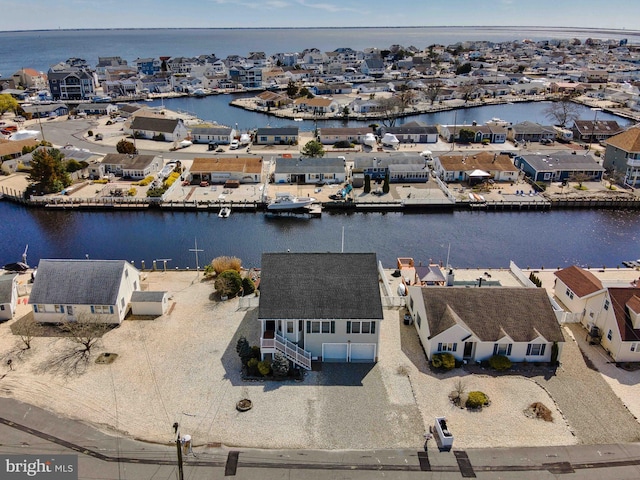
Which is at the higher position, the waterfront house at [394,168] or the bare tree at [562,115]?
the bare tree at [562,115]

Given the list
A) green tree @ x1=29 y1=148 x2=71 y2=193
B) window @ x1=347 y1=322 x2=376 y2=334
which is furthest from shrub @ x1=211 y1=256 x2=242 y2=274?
green tree @ x1=29 y1=148 x2=71 y2=193

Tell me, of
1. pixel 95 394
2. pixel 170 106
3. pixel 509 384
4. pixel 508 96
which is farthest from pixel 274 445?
pixel 508 96

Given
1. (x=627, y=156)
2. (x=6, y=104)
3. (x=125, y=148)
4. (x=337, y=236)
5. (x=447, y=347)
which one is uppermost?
(x=6, y=104)

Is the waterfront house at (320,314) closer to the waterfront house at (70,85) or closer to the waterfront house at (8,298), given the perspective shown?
the waterfront house at (8,298)

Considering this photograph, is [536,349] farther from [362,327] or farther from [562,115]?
[562,115]

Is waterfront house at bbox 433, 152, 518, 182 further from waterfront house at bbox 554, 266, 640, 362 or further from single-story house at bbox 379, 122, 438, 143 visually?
waterfront house at bbox 554, 266, 640, 362

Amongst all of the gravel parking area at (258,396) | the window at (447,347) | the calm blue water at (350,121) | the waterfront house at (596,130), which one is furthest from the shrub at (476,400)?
the calm blue water at (350,121)

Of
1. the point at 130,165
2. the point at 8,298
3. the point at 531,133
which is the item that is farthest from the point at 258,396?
the point at 531,133
